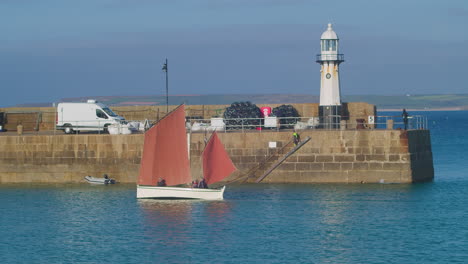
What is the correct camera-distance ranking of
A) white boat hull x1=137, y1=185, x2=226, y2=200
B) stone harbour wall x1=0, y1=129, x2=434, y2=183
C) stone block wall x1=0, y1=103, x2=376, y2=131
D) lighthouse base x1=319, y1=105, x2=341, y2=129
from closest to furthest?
white boat hull x1=137, y1=185, x2=226, y2=200 → stone harbour wall x1=0, y1=129, x2=434, y2=183 → lighthouse base x1=319, y1=105, x2=341, y2=129 → stone block wall x1=0, y1=103, x2=376, y2=131

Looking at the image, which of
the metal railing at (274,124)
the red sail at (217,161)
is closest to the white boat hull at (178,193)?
the red sail at (217,161)

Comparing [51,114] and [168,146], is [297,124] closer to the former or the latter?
[168,146]

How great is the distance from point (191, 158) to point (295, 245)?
55.2 feet

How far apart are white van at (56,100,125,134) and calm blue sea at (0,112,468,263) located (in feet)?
18.0

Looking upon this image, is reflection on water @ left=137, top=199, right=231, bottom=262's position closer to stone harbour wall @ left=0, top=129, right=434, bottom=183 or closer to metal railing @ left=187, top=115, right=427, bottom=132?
stone harbour wall @ left=0, top=129, right=434, bottom=183

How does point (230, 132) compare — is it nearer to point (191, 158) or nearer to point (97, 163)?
point (191, 158)

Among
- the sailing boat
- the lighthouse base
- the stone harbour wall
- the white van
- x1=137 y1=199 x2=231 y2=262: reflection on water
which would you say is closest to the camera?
x1=137 y1=199 x2=231 y2=262: reflection on water

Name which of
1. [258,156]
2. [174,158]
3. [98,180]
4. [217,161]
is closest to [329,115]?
[258,156]

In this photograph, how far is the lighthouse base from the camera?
5675 cm

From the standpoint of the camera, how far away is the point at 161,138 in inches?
1906

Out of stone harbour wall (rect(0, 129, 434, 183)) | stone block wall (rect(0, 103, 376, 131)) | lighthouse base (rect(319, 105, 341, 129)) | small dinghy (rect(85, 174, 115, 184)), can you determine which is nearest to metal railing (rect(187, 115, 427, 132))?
lighthouse base (rect(319, 105, 341, 129))

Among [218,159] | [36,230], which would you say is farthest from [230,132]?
[36,230]

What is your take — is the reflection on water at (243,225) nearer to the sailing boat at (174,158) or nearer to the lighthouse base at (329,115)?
the sailing boat at (174,158)

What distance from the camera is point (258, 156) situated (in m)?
52.7
